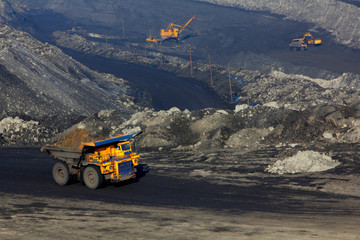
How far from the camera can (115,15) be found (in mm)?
99125

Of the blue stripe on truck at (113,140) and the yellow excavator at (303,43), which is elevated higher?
the yellow excavator at (303,43)

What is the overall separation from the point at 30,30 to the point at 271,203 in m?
74.1

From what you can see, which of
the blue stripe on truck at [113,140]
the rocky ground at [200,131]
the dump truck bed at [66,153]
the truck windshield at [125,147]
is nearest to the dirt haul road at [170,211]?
the rocky ground at [200,131]

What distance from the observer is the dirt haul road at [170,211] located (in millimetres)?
10742

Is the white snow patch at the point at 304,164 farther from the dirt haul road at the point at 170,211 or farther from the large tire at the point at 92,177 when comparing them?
the large tire at the point at 92,177

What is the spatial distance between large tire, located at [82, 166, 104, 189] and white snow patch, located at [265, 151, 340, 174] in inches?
261

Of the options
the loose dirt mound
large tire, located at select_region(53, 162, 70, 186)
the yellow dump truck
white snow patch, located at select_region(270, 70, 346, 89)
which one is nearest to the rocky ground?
the loose dirt mound

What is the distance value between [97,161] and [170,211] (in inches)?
145

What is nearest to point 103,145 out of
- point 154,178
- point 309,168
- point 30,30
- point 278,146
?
point 154,178

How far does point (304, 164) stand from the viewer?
17.4 metres

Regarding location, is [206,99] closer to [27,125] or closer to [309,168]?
[27,125]

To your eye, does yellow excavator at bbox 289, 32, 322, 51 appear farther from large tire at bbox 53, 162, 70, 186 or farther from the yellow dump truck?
→ large tire at bbox 53, 162, 70, 186

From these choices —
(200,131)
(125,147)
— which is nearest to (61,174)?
(125,147)

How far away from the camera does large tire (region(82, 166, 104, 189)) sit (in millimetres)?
15312
